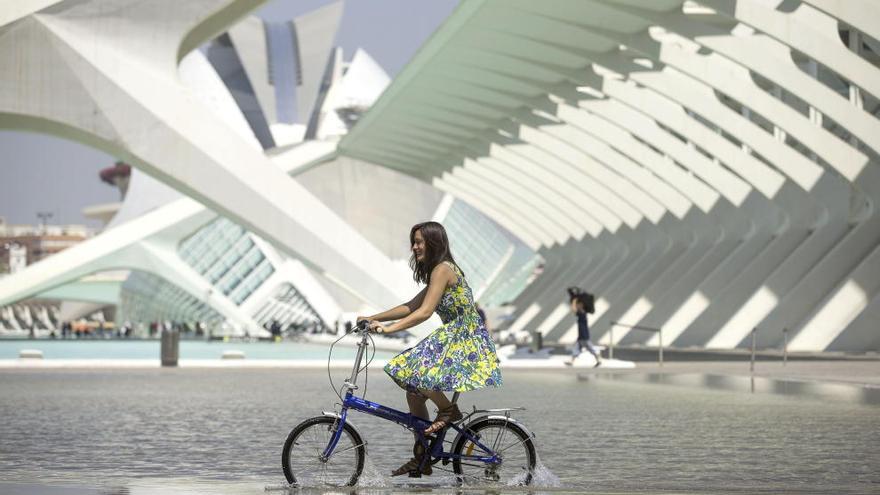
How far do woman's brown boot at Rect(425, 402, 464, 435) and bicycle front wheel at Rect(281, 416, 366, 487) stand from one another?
0.39 meters

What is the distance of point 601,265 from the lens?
2128 inches

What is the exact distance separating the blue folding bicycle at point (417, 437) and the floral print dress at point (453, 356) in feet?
0.53

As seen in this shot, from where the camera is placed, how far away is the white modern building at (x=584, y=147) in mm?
26594

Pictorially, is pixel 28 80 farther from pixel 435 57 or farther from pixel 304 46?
pixel 304 46

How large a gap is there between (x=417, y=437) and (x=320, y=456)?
0.51m

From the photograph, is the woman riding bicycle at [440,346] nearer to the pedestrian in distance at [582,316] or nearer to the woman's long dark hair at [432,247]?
the woman's long dark hair at [432,247]

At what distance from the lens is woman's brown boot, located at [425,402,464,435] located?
305 inches

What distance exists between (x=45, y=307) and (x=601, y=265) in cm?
9481

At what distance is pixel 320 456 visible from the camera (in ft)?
25.7

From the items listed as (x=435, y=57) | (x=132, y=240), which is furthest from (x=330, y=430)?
(x=132, y=240)

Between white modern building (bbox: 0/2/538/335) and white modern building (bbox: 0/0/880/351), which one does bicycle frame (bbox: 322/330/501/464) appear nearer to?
white modern building (bbox: 0/0/880/351)

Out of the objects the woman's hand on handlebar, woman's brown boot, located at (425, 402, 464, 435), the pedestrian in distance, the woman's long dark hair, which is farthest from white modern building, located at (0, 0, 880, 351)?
the woman's hand on handlebar

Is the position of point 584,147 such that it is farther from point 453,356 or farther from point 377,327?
point 377,327

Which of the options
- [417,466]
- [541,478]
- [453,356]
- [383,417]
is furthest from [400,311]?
[541,478]
